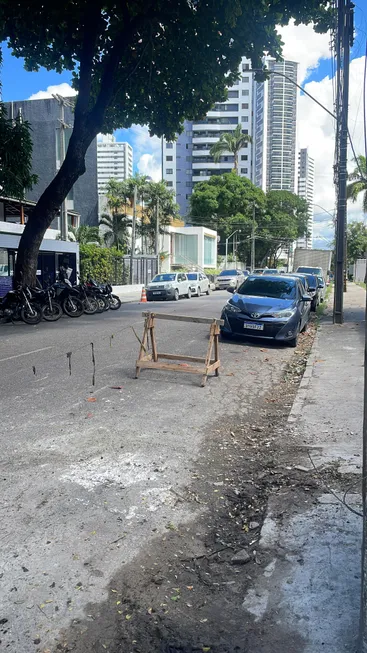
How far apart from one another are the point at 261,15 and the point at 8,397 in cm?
1336

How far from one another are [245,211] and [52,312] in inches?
2314

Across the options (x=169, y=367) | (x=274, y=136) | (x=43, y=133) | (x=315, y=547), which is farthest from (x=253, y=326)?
(x=274, y=136)

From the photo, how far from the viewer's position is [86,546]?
3.55 m

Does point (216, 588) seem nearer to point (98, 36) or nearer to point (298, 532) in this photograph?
point (298, 532)

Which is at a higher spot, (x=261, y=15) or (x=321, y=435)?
(x=261, y=15)

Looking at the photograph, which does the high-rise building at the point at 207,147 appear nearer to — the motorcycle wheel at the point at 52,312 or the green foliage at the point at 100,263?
the green foliage at the point at 100,263

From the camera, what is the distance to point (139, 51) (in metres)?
18.2

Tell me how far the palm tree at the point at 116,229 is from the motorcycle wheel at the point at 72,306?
2901 centimetres

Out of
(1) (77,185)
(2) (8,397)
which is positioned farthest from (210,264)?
(2) (8,397)

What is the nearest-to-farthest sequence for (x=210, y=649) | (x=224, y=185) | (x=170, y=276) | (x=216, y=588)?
(x=210, y=649) → (x=216, y=588) → (x=170, y=276) → (x=224, y=185)

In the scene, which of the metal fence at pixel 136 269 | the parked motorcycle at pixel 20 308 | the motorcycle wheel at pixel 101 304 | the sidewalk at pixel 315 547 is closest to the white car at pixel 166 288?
the metal fence at pixel 136 269

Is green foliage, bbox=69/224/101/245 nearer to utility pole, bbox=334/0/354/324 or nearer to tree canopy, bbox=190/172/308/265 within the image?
Answer: utility pole, bbox=334/0/354/324

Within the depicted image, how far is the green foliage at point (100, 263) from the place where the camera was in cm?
3409

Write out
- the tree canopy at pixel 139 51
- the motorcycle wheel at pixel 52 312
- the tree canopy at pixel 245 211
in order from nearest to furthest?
the tree canopy at pixel 139 51 < the motorcycle wheel at pixel 52 312 < the tree canopy at pixel 245 211
